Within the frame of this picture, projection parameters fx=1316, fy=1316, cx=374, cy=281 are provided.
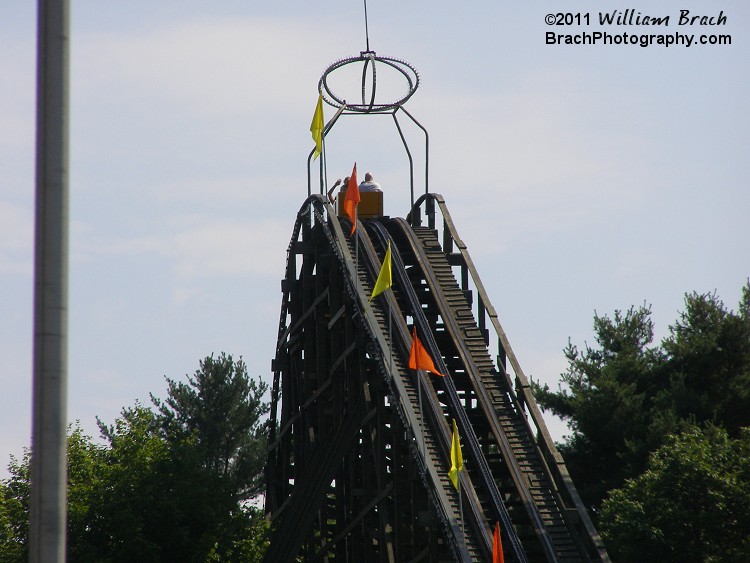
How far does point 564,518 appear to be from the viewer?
973 inches

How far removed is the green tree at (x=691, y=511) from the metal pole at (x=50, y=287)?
1100 inches

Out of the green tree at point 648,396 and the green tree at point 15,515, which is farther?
the green tree at point 648,396

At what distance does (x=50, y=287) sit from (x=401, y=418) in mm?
17775

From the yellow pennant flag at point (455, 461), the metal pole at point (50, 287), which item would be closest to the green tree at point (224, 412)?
the yellow pennant flag at point (455, 461)

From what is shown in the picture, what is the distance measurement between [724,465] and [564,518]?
12.8m

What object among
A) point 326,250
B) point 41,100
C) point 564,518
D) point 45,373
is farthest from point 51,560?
point 326,250

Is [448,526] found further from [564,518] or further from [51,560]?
[51,560]

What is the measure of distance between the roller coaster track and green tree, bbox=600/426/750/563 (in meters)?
7.83

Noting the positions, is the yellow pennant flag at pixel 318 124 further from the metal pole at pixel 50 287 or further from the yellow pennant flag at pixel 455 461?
the metal pole at pixel 50 287

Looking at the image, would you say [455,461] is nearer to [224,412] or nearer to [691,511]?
[691,511]

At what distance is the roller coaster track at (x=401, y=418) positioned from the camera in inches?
977

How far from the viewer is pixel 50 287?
845cm

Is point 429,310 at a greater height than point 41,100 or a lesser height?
greater

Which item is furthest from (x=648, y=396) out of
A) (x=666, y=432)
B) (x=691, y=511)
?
(x=691, y=511)
